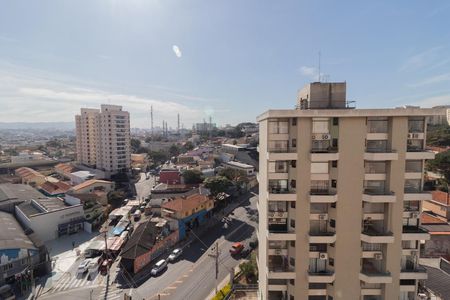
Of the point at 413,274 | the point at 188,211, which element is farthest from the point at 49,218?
the point at 413,274

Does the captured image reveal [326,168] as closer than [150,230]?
Yes

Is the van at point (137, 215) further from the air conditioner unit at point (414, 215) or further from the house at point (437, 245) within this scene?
the house at point (437, 245)

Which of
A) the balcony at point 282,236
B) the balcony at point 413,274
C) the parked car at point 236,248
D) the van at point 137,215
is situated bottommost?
the parked car at point 236,248

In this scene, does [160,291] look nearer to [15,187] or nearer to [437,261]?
[437,261]

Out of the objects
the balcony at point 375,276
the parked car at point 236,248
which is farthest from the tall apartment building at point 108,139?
the balcony at point 375,276

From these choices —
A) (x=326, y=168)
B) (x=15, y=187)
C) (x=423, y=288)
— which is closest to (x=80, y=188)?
(x=15, y=187)

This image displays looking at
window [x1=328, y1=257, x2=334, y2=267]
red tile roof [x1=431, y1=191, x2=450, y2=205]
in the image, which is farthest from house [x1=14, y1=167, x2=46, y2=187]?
red tile roof [x1=431, y1=191, x2=450, y2=205]
